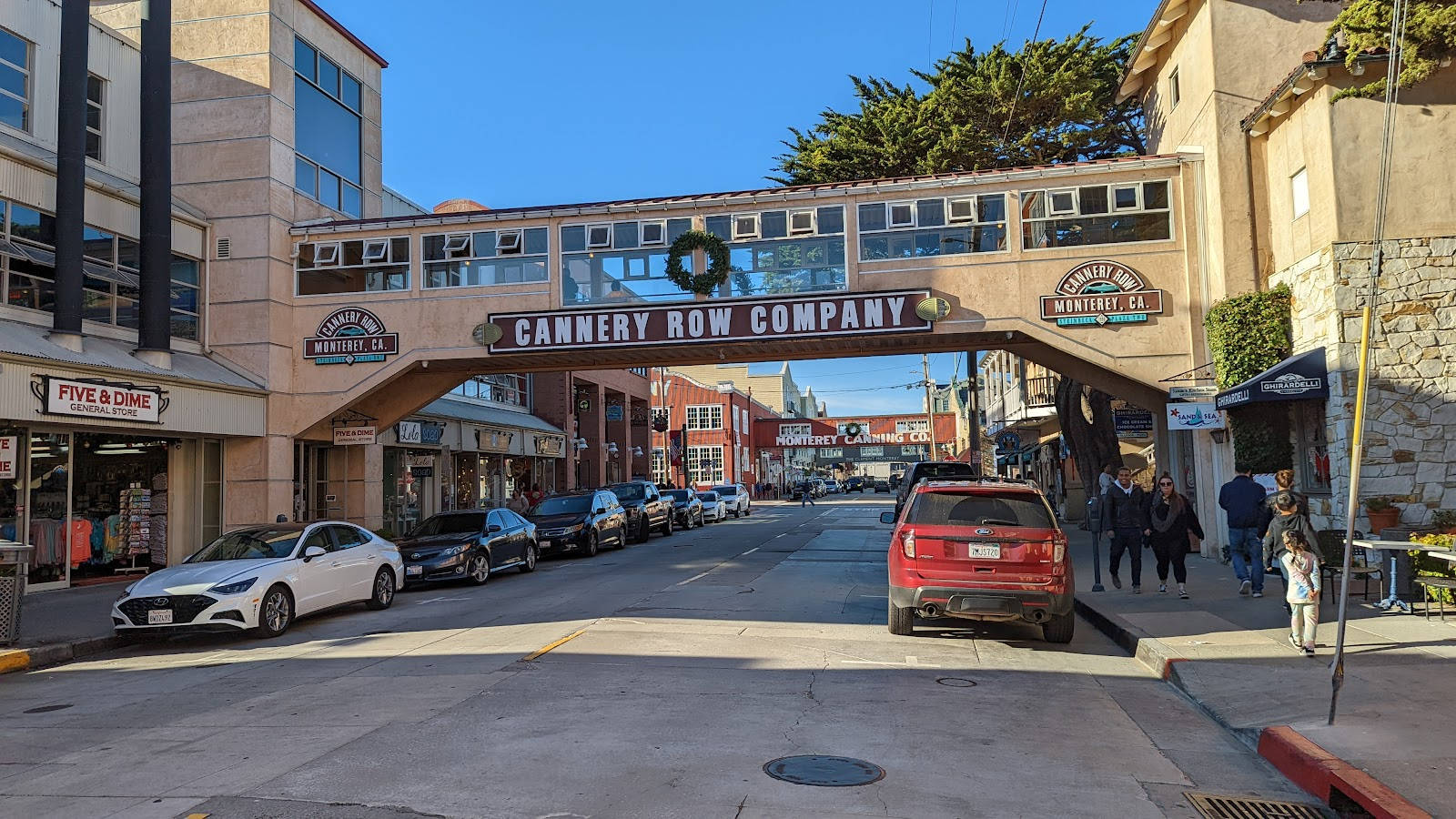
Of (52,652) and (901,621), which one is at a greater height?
(901,621)

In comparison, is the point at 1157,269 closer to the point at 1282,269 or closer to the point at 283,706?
the point at 1282,269

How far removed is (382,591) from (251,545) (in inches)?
89.9

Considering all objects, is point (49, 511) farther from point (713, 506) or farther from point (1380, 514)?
point (713, 506)

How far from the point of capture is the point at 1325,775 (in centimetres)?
594

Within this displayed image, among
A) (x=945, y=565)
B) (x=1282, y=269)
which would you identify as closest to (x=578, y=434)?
(x=1282, y=269)

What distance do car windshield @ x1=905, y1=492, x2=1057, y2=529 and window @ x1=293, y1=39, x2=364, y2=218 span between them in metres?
18.4

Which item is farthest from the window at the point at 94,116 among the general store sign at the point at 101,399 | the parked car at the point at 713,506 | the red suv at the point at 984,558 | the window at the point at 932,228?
the parked car at the point at 713,506

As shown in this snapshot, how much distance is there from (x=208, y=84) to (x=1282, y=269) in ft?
71.4

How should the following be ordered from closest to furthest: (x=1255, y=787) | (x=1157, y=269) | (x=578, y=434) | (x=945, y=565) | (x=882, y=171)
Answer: (x=1255, y=787), (x=945, y=565), (x=1157, y=269), (x=882, y=171), (x=578, y=434)

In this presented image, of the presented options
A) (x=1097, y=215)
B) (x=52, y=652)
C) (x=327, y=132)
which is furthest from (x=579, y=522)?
(x=1097, y=215)

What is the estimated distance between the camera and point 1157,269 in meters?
19.9

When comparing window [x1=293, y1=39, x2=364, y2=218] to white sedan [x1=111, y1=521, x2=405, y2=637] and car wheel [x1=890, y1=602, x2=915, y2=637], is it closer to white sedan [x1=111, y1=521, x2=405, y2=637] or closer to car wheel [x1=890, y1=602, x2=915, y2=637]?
white sedan [x1=111, y1=521, x2=405, y2=637]

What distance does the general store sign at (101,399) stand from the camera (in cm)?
1622

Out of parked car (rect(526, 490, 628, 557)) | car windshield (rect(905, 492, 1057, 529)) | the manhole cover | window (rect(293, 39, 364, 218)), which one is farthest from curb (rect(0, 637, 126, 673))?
window (rect(293, 39, 364, 218))
